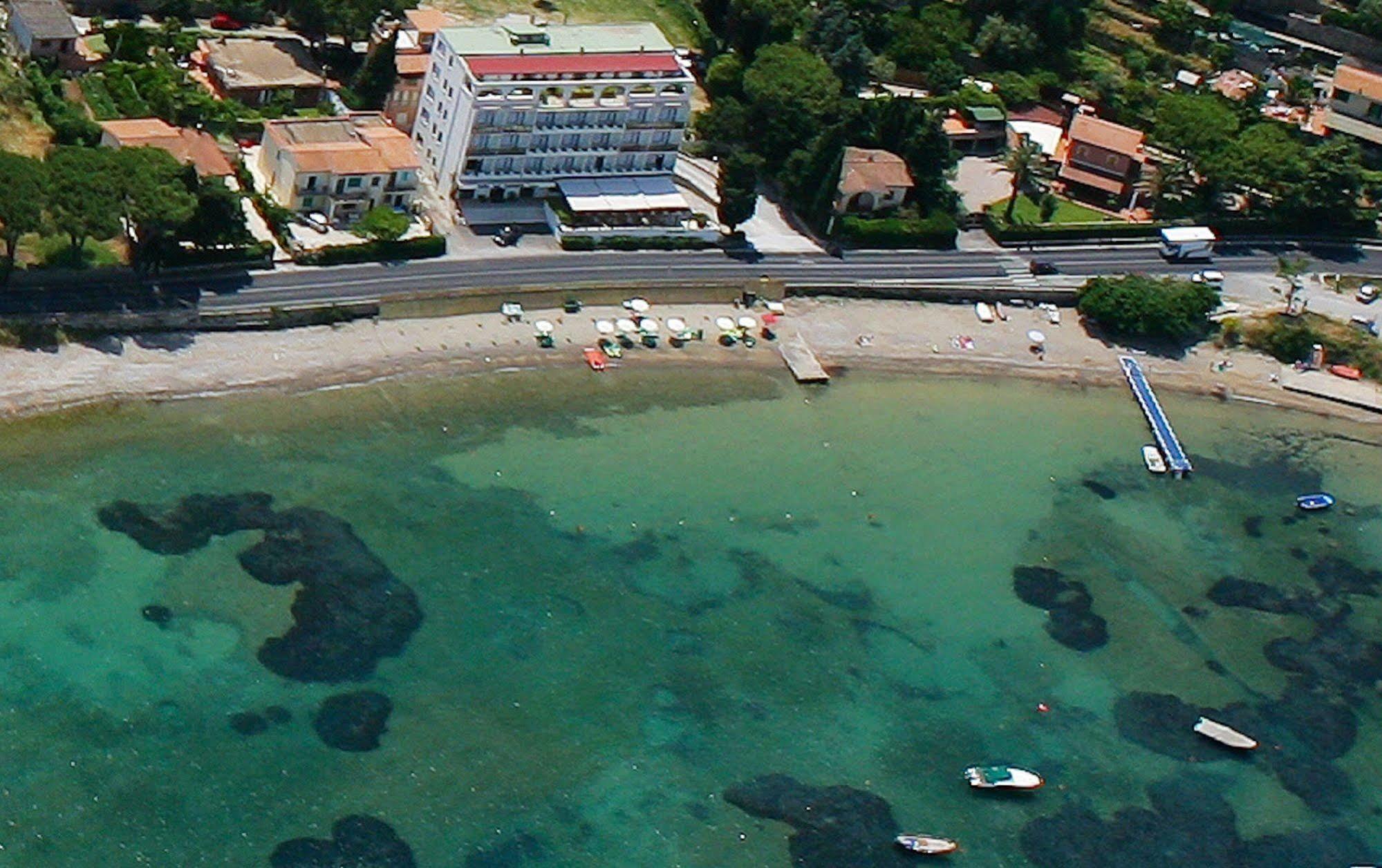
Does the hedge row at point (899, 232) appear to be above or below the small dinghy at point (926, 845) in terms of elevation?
above

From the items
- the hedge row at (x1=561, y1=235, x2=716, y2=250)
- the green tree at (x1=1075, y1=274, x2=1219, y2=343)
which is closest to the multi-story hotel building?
the hedge row at (x1=561, y1=235, x2=716, y2=250)

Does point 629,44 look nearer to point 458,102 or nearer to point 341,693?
point 458,102

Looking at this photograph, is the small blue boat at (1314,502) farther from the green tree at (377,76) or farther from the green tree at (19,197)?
the green tree at (19,197)

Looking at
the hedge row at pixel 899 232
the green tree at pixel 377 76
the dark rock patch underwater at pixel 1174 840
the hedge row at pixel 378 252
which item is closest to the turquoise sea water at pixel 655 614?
the dark rock patch underwater at pixel 1174 840

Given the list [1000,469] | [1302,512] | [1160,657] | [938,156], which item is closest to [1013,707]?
[1160,657]

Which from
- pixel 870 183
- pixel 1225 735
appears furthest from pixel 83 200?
pixel 1225 735

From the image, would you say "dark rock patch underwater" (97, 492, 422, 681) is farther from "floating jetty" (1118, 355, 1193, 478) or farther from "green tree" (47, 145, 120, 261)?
"floating jetty" (1118, 355, 1193, 478)

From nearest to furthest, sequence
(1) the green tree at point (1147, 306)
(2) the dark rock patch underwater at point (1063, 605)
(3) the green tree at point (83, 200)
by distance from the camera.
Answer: (2) the dark rock patch underwater at point (1063, 605), (3) the green tree at point (83, 200), (1) the green tree at point (1147, 306)
